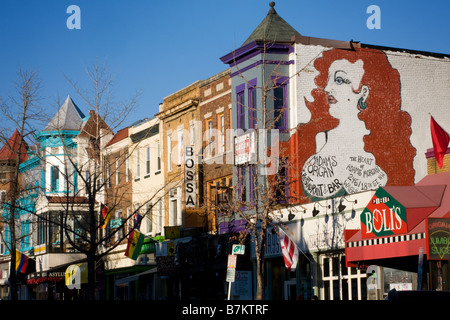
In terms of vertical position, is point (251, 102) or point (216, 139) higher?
point (251, 102)

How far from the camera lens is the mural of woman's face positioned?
113 feet

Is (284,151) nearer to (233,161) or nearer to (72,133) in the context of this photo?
(233,161)

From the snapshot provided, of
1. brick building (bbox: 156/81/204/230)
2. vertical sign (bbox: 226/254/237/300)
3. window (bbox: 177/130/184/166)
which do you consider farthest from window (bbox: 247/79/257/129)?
vertical sign (bbox: 226/254/237/300)

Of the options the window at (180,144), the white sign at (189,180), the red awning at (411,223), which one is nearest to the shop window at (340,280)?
the red awning at (411,223)

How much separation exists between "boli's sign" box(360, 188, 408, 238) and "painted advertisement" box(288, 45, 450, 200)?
9.10 m

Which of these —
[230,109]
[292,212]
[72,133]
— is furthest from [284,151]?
[72,133]

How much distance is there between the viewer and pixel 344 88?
114 feet

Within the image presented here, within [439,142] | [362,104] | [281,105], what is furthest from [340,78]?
[439,142]

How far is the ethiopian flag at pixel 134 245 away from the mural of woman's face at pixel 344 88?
12916 millimetres

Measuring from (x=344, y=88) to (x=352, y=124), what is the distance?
5.38 ft

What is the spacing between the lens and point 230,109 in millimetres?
37000

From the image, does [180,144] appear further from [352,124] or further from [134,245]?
[352,124]

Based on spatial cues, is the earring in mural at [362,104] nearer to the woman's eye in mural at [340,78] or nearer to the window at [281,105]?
the woman's eye in mural at [340,78]

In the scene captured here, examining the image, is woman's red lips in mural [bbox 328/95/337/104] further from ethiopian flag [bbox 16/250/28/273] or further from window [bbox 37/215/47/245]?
window [bbox 37/215/47/245]
